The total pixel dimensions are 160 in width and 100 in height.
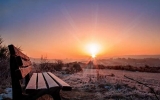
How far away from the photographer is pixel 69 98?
654cm

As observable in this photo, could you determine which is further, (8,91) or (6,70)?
(6,70)

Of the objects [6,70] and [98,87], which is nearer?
[98,87]

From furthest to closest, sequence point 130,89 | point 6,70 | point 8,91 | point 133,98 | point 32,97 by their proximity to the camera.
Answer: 1. point 6,70
2. point 130,89
3. point 8,91
4. point 133,98
5. point 32,97

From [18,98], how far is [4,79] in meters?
5.40

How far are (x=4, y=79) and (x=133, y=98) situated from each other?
516 cm

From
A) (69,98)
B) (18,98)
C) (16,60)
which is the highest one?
(16,60)

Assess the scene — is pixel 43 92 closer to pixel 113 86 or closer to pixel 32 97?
pixel 32 97

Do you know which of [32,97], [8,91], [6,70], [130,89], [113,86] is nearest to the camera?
[32,97]

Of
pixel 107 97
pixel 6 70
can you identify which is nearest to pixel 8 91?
pixel 6 70

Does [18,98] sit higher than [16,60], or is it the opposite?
[16,60]

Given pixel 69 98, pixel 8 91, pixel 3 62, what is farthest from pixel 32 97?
pixel 3 62

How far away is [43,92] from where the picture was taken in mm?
3348

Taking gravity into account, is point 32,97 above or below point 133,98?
above

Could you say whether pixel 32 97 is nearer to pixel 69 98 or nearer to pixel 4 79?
pixel 69 98
